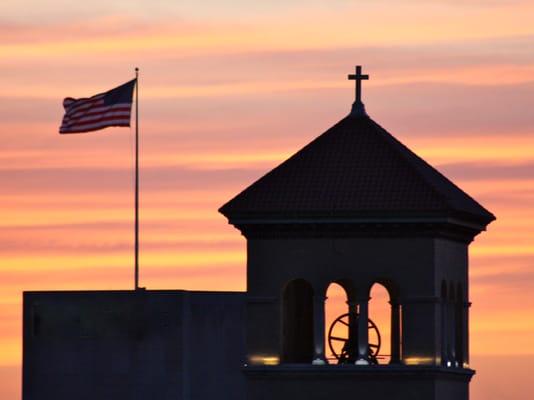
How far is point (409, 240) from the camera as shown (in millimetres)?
114875

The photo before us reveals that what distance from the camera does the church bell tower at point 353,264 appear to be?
4510 inches

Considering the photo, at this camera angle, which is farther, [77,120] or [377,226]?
[77,120]

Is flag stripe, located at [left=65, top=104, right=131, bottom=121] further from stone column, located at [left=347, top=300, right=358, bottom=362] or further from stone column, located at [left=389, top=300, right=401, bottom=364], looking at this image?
stone column, located at [left=389, top=300, right=401, bottom=364]

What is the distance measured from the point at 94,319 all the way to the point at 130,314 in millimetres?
1564

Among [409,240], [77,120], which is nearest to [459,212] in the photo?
[409,240]

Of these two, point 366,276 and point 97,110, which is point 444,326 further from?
point 97,110

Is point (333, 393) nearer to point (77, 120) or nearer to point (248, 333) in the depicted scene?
point (248, 333)

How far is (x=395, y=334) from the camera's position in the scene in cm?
A: 11631

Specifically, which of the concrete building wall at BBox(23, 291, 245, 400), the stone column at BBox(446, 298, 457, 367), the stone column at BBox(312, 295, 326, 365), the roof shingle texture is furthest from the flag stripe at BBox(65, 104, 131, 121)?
the stone column at BBox(446, 298, 457, 367)

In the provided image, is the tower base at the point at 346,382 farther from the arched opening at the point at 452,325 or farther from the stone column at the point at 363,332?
the arched opening at the point at 452,325

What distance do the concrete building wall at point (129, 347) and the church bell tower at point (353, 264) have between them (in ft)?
86.8

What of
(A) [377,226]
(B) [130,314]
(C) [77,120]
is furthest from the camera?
(B) [130,314]

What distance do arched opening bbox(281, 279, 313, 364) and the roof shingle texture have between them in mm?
2875

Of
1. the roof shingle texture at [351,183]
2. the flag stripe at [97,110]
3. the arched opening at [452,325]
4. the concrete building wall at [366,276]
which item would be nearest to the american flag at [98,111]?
the flag stripe at [97,110]
